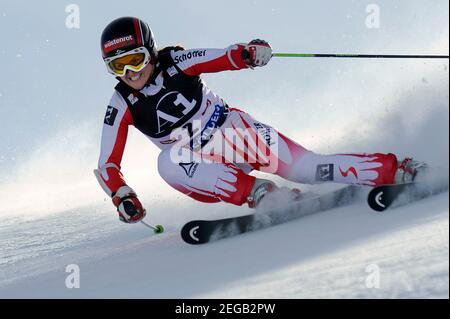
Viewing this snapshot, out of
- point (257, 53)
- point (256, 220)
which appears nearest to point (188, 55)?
point (257, 53)

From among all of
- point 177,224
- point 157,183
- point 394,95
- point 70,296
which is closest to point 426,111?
point 394,95

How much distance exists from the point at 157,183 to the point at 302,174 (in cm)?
349

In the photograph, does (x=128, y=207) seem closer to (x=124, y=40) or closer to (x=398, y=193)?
(x=124, y=40)

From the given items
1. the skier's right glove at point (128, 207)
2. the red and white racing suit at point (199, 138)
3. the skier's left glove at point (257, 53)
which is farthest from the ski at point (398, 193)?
the skier's right glove at point (128, 207)

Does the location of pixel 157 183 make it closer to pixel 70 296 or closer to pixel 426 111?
pixel 426 111

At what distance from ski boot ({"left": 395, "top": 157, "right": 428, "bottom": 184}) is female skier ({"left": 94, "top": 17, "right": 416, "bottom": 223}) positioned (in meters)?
0.17

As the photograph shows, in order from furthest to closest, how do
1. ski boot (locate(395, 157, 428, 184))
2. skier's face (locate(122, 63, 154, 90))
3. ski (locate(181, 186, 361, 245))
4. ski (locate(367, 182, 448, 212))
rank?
skier's face (locate(122, 63, 154, 90)), ski (locate(181, 186, 361, 245)), ski boot (locate(395, 157, 428, 184)), ski (locate(367, 182, 448, 212))

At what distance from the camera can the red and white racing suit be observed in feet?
14.2

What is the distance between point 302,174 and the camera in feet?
14.6

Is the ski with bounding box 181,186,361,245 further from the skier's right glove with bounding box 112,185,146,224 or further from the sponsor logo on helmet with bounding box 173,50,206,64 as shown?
the sponsor logo on helmet with bounding box 173,50,206,64

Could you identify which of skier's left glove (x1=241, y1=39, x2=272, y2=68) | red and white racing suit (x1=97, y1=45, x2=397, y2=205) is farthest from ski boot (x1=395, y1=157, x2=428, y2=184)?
skier's left glove (x1=241, y1=39, x2=272, y2=68)

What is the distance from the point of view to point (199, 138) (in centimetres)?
459

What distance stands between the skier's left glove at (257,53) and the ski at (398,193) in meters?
1.03

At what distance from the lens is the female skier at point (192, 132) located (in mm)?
4281
